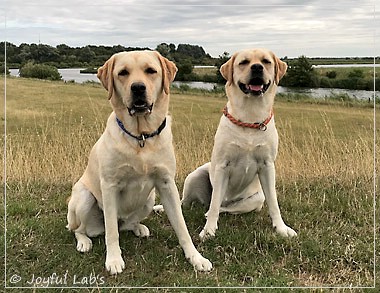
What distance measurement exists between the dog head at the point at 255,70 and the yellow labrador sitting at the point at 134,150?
2.35 ft

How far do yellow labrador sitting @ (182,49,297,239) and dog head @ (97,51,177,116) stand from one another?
0.78m

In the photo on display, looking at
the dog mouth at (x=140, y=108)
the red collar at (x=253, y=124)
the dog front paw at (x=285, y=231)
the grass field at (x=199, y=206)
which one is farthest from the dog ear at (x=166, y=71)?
the dog front paw at (x=285, y=231)

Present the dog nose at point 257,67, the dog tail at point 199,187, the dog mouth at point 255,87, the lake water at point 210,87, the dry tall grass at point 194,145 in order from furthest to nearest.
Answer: the dry tall grass at point 194,145, the dog tail at point 199,187, the lake water at point 210,87, the dog mouth at point 255,87, the dog nose at point 257,67

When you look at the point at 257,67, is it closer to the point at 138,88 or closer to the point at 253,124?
the point at 253,124

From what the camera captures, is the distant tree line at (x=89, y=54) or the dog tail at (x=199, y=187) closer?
the distant tree line at (x=89, y=54)

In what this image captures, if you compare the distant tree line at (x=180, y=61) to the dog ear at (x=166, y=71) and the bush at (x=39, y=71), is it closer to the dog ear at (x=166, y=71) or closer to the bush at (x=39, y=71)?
the bush at (x=39, y=71)

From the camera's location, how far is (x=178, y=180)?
557 centimetres

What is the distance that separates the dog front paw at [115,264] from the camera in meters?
3.56

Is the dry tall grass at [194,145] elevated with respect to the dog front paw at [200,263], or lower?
elevated

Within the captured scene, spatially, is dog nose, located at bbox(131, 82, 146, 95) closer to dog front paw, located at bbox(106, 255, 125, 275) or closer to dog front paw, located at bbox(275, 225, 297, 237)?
dog front paw, located at bbox(106, 255, 125, 275)

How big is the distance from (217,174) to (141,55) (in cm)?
136

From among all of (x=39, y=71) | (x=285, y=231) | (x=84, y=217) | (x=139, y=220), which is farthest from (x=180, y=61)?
(x=285, y=231)

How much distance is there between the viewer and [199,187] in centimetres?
484

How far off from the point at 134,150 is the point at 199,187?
1483 millimetres
